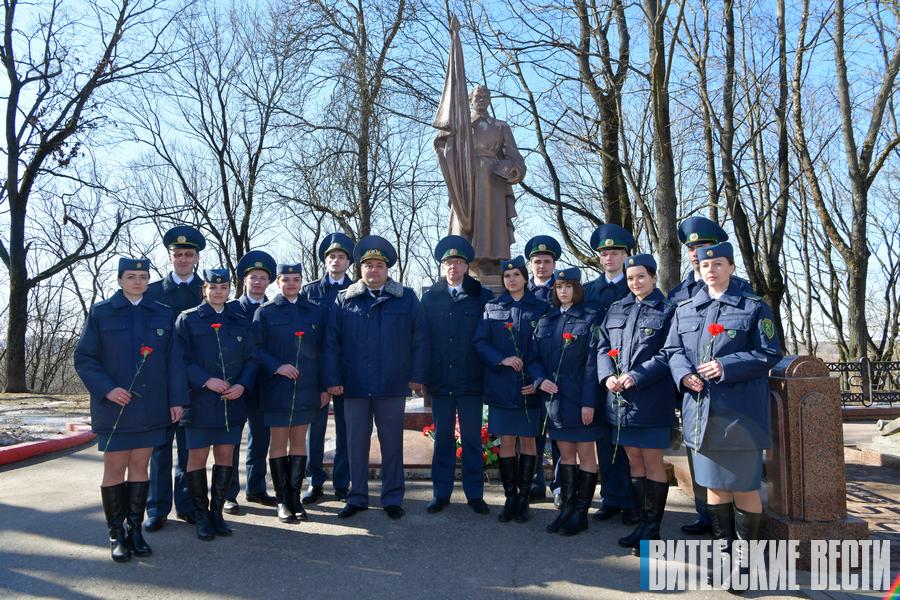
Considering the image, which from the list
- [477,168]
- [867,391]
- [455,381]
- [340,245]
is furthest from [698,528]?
[867,391]

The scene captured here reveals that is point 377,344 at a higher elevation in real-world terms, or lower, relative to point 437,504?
higher

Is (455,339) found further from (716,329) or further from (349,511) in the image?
(716,329)

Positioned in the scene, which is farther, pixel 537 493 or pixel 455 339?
pixel 537 493

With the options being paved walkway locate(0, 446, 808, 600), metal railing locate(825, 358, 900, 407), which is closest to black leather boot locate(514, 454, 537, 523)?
paved walkway locate(0, 446, 808, 600)

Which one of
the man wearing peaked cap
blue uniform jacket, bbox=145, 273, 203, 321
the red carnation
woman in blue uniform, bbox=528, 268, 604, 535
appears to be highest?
the man wearing peaked cap

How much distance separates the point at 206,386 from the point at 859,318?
1557cm

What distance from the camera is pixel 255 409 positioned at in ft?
17.2

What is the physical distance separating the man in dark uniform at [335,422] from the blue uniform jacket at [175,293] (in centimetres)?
90

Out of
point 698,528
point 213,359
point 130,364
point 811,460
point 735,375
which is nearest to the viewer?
point 735,375

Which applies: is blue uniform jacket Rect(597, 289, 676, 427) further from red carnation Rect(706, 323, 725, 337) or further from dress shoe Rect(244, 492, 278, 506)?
dress shoe Rect(244, 492, 278, 506)

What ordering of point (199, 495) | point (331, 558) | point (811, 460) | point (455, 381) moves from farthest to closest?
1. point (455, 381)
2. point (199, 495)
3. point (331, 558)
4. point (811, 460)

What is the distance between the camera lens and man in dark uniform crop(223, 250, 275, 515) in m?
5.20

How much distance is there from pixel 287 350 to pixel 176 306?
3.54 ft

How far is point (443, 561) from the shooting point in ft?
12.9
